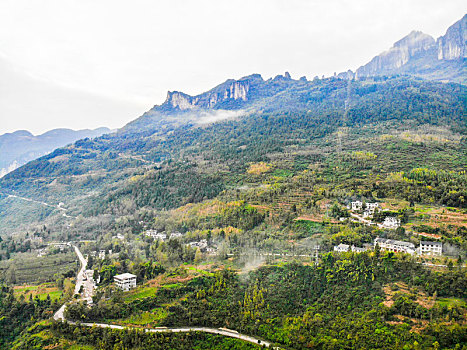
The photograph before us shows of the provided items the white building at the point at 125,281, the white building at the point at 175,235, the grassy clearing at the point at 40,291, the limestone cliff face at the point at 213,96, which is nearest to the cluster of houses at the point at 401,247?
the white building at the point at 125,281

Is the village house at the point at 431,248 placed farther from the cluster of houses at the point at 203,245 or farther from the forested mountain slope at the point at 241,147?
the forested mountain slope at the point at 241,147

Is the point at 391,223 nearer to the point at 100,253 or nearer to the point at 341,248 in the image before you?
the point at 341,248

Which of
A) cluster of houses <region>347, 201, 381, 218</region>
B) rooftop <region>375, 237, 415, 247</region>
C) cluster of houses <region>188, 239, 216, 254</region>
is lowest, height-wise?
cluster of houses <region>188, 239, 216, 254</region>

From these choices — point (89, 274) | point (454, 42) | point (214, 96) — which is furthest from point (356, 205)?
point (454, 42)

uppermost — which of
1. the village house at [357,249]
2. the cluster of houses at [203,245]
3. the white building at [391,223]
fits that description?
the white building at [391,223]

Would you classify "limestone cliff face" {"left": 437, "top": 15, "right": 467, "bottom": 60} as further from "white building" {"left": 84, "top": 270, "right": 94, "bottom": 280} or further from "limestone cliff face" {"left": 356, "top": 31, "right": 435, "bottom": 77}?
"white building" {"left": 84, "top": 270, "right": 94, "bottom": 280}

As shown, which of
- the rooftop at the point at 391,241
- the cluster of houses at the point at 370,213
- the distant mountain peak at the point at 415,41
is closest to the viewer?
the rooftop at the point at 391,241

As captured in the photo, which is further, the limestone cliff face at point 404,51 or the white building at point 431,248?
the limestone cliff face at point 404,51

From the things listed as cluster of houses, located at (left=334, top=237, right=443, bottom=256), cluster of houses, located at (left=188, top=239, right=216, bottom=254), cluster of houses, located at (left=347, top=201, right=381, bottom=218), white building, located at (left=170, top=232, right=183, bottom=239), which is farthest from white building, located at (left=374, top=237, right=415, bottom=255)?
white building, located at (left=170, top=232, right=183, bottom=239)
